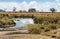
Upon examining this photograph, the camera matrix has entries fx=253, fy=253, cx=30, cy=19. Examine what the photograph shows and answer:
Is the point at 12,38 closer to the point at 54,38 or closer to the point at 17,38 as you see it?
the point at 17,38

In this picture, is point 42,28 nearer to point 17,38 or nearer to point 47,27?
point 47,27

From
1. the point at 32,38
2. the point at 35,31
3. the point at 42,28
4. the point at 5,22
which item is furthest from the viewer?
the point at 5,22

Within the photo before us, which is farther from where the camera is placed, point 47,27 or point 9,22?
point 9,22

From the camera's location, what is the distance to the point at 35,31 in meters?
45.3

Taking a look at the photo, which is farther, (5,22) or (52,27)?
(5,22)

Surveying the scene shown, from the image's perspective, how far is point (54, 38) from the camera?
37.8m

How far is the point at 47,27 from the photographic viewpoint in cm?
5006

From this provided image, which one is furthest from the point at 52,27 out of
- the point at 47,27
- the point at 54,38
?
the point at 54,38

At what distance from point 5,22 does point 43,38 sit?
37.2m

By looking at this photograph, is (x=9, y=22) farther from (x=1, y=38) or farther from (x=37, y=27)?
(x=1, y=38)

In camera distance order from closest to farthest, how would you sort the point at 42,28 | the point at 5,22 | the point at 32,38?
1. the point at 32,38
2. the point at 42,28
3. the point at 5,22

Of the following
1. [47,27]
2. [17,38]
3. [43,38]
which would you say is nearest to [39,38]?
[43,38]

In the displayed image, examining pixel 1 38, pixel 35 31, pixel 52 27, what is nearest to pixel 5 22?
pixel 52 27

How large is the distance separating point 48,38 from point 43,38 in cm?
102
